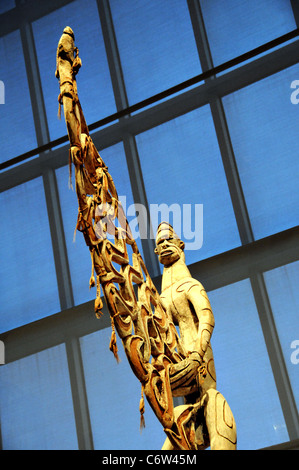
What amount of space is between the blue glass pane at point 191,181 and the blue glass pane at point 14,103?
1.52 metres

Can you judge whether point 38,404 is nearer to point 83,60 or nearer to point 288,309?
point 288,309

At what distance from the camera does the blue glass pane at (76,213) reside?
8.41 meters

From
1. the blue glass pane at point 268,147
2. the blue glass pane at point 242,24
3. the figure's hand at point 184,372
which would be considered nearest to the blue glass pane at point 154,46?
the blue glass pane at point 242,24

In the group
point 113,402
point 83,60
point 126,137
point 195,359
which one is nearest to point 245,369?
point 113,402

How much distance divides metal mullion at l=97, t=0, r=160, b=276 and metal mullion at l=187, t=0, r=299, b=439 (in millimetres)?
938

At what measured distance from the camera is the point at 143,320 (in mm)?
3684

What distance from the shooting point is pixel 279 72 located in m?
8.38

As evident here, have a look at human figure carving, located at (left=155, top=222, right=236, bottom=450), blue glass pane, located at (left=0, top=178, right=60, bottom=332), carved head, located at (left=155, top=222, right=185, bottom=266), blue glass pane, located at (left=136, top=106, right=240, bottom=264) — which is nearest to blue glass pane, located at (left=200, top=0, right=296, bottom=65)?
blue glass pane, located at (left=136, top=106, right=240, bottom=264)

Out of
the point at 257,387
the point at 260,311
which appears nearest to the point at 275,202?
the point at 260,311

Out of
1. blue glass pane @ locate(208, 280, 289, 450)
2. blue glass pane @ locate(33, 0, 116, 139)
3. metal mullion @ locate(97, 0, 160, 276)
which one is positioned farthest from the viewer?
blue glass pane @ locate(33, 0, 116, 139)

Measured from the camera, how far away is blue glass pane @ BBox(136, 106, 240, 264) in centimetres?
802

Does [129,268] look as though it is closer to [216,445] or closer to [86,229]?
[86,229]

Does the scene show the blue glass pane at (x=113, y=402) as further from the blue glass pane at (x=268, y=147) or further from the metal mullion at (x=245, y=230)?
the blue glass pane at (x=268, y=147)

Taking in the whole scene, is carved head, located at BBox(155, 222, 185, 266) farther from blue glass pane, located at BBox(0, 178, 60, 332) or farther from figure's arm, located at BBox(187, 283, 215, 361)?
blue glass pane, located at BBox(0, 178, 60, 332)
